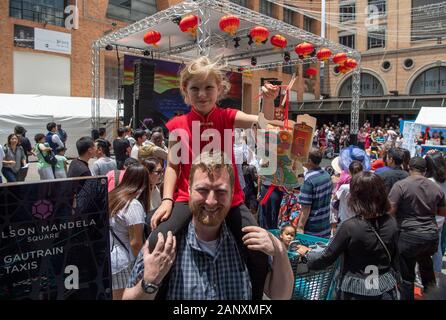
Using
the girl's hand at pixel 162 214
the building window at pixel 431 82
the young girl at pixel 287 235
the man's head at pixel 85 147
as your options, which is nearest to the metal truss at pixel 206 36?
the man's head at pixel 85 147

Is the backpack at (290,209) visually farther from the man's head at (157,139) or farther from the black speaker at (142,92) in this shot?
the black speaker at (142,92)

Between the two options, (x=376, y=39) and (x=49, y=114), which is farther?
(x=376, y=39)

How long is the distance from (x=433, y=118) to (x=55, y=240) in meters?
15.2

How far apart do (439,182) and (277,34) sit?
9696 millimetres

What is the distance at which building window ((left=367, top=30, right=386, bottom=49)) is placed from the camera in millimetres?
31917

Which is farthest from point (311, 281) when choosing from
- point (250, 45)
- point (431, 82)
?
point (431, 82)

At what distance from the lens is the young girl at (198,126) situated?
1.80 m

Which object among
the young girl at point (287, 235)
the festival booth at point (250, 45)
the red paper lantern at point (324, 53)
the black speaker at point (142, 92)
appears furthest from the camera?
the red paper lantern at point (324, 53)

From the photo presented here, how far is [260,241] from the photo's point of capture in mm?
1586

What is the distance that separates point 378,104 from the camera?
29609 millimetres

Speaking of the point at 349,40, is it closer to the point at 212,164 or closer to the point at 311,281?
the point at 311,281

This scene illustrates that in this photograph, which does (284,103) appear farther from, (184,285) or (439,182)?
(439,182)

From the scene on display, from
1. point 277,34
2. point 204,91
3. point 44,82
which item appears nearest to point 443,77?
point 277,34

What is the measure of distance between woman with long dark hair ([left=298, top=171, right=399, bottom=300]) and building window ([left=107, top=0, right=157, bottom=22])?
76.9ft
